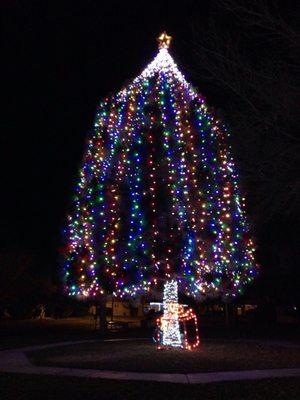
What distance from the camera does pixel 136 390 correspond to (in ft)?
36.2

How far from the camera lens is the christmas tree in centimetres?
1866

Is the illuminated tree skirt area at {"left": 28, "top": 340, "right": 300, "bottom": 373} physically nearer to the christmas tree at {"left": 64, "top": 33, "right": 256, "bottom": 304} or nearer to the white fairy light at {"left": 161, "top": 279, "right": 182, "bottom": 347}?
the white fairy light at {"left": 161, "top": 279, "right": 182, "bottom": 347}

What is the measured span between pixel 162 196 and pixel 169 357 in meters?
5.19

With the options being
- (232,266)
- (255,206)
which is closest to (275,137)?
(255,206)

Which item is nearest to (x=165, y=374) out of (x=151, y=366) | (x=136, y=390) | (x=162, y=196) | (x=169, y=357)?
(x=151, y=366)

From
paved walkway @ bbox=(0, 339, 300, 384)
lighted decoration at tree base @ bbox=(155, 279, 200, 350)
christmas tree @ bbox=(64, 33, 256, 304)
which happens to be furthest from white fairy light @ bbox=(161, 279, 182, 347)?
paved walkway @ bbox=(0, 339, 300, 384)

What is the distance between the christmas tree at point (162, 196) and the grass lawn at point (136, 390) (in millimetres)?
6873

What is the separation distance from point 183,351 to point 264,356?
2.17 metres

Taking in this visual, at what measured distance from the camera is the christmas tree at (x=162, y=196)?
61.2ft

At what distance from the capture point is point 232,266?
19.1 metres

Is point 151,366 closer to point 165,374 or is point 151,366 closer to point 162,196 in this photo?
point 165,374

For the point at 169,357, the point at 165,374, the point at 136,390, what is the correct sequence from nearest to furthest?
the point at 136,390
the point at 165,374
the point at 169,357

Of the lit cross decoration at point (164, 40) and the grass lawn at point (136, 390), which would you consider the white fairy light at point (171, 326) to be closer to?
the grass lawn at point (136, 390)

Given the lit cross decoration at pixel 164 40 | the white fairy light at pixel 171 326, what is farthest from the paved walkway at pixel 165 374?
the lit cross decoration at pixel 164 40
